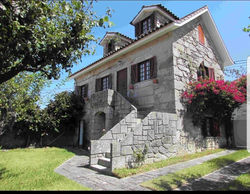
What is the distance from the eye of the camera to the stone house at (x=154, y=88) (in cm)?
635

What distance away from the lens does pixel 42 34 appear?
15.5ft

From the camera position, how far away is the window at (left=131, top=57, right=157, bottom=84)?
8.93m

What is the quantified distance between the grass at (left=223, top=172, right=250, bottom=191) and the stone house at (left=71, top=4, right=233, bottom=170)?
8.66ft

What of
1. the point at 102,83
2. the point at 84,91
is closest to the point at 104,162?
the point at 102,83

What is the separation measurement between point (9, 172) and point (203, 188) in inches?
227

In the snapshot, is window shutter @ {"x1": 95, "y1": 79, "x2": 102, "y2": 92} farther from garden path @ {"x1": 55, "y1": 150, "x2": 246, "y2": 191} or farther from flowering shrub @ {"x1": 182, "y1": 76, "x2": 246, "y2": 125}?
garden path @ {"x1": 55, "y1": 150, "x2": 246, "y2": 191}

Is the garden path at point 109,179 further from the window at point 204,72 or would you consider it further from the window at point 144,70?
the window at point 204,72

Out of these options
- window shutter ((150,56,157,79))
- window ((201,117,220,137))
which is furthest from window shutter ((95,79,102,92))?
window ((201,117,220,137))

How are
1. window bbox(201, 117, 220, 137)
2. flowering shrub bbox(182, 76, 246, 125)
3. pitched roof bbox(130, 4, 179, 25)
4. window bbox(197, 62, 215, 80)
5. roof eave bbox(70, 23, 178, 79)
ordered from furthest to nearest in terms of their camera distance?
1. pitched roof bbox(130, 4, 179, 25)
2. window bbox(197, 62, 215, 80)
3. window bbox(201, 117, 220, 137)
4. flowering shrub bbox(182, 76, 246, 125)
5. roof eave bbox(70, 23, 178, 79)

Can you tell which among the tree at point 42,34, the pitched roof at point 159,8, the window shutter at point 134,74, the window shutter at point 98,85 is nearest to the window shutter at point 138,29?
the pitched roof at point 159,8

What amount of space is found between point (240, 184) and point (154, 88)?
541 cm

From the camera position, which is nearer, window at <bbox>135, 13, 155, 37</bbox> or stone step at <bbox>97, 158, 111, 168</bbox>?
stone step at <bbox>97, 158, 111, 168</bbox>

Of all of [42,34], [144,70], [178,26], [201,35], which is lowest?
[42,34]

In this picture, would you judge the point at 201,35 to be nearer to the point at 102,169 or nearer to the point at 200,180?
the point at 200,180
